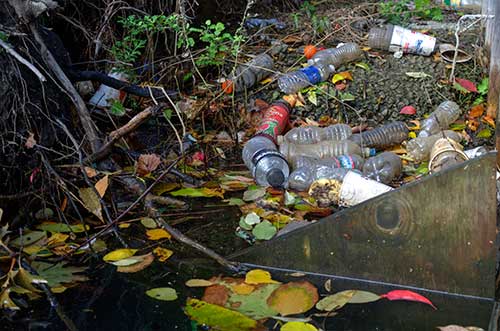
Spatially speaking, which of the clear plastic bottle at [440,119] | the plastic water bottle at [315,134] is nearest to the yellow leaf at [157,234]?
the plastic water bottle at [315,134]

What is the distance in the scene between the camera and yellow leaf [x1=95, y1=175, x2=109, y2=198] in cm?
325

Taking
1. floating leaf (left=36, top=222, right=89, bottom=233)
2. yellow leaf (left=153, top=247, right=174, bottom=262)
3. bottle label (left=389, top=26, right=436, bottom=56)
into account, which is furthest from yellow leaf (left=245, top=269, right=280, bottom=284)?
bottle label (left=389, top=26, right=436, bottom=56)

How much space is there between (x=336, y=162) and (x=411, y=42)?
1564mm

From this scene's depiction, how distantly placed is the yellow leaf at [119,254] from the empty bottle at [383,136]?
1.65m

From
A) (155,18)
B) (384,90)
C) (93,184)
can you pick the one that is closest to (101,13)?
(155,18)

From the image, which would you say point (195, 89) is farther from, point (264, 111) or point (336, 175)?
point (336, 175)

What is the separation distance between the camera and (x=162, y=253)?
3.09 m

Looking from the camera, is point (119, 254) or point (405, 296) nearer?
point (405, 296)

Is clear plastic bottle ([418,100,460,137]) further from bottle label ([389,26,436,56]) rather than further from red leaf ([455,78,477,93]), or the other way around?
bottle label ([389,26,436,56])

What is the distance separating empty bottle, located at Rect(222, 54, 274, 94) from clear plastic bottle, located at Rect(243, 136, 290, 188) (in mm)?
740

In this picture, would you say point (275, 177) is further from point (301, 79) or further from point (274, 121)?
point (301, 79)

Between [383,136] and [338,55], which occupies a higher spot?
[338,55]

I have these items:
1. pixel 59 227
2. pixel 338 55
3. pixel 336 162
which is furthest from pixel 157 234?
pixel 338 55

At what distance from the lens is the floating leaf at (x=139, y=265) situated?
2.95 m
